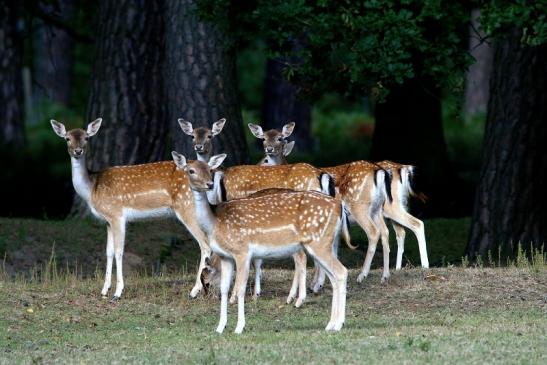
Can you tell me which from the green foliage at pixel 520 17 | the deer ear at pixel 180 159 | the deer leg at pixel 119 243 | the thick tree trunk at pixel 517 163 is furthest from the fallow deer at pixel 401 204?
the deer ear at pixel 180 159

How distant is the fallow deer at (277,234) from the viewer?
10453 mm

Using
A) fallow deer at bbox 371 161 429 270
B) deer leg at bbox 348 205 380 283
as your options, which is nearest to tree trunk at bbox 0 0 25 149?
fallow deer at bbox 371 161 429 270

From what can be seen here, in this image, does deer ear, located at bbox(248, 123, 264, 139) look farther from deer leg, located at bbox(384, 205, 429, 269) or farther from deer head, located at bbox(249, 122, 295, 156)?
deer leg, located at bbox(384, 205, 429, 269)

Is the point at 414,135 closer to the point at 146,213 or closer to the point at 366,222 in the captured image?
the point at 366,222

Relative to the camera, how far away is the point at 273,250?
34.8ft

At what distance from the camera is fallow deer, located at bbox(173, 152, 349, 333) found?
10.5m

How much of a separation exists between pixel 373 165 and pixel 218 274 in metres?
1.97

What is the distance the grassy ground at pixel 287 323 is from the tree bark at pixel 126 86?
4524 millimetres

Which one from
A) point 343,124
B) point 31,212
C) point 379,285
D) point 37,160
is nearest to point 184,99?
point 379,285

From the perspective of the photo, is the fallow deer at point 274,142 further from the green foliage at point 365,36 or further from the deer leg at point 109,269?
the deer leg at point 109,269

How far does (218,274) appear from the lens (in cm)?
1223

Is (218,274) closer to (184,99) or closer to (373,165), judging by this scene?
Result: (373,165)

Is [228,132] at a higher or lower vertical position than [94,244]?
higher

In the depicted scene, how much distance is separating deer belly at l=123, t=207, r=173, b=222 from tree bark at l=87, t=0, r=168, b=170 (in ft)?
16.6
